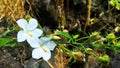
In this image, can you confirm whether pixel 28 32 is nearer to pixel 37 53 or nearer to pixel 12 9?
pixel 37 53

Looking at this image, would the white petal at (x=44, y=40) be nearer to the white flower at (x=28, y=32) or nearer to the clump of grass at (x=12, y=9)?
the white flower at (x=28, y=32)

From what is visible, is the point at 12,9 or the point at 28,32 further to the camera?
the point at 12,9

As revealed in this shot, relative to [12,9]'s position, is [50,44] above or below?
above

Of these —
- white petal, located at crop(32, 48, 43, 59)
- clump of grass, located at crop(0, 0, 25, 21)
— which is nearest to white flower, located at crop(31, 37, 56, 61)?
white petal, located at crop(32, 48, 43, 59)

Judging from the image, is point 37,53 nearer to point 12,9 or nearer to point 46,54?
point 46,54

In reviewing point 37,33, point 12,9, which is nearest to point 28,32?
point 37,33

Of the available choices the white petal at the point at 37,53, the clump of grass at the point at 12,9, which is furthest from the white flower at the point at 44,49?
the clump of grass at the point at 12,9
